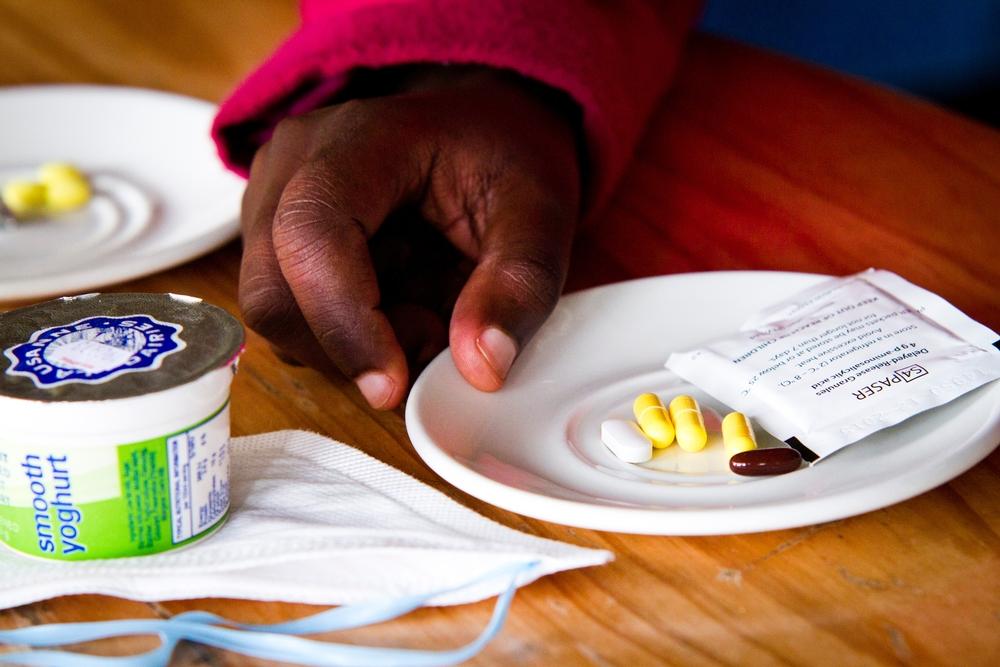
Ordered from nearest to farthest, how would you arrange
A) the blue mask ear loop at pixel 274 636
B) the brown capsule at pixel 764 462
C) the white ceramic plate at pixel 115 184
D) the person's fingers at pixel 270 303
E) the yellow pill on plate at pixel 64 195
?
the blue mask ear loop at pixel 274 636 < the brown capsule at pixel 764 462 < the person's fingers at pixel 270 303 < the white ceramic plate at pixel 115 184 < the yellow pill on plate at pixel 64 195

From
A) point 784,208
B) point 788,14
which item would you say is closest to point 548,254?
point 784,208

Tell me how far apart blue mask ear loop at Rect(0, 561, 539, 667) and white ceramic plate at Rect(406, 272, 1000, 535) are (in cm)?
7

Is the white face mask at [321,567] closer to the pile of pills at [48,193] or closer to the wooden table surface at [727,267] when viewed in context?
the wooden table surface at [727,267]

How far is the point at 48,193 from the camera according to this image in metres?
0.99

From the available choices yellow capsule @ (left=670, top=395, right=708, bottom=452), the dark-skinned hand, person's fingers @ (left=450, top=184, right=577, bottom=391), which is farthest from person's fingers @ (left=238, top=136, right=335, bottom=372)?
yellow capsule @ (left=670, top=395, right=708, bottom=452)

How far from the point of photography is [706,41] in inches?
54.9

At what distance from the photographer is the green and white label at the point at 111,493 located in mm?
517

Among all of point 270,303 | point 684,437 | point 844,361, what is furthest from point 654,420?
point 270,303

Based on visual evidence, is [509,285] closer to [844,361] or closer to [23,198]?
[844,361]

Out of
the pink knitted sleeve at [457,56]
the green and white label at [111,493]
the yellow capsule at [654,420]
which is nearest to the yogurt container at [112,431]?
the green and white label at [111,493]

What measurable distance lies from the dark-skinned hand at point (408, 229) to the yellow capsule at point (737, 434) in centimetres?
13

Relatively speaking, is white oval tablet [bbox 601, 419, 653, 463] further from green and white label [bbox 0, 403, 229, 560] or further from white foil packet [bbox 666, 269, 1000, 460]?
green and white label [bbox 0, 403, 229, 560]

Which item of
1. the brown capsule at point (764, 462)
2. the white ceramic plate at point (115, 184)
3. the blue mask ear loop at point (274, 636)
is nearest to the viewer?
the blue mask ear loop at point (274, 636)

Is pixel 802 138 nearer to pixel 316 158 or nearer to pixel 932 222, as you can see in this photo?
pixel 932 222
